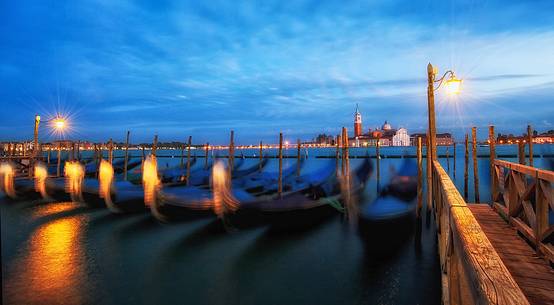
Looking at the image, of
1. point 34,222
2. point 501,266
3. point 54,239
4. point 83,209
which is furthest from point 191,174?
point 501,266

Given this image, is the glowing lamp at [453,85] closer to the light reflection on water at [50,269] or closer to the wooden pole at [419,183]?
the wooden pole at [419,183]

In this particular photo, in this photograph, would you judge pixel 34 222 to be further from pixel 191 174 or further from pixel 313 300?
pixel 313 300

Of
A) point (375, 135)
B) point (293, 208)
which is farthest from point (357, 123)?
point (293, 208)

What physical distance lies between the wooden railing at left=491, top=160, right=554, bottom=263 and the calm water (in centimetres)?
173

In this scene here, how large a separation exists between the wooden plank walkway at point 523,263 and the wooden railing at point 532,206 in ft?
0.28

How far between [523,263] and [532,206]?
81 centimetres

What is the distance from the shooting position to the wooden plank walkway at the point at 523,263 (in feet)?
6.58

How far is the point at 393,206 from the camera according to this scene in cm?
652

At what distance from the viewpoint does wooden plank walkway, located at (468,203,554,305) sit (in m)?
2.01

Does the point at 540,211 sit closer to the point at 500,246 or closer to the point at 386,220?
the point at 500,246

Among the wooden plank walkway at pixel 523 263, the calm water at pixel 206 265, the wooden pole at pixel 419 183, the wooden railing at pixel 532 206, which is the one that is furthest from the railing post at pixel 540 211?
the wooden pole at pixel 419 183

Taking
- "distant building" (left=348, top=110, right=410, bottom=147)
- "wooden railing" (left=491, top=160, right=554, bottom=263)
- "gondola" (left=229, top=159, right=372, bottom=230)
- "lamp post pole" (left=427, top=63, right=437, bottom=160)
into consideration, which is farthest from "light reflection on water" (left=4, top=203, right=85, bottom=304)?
"distant building" (left=348, top=110, right=410, bottom=147)

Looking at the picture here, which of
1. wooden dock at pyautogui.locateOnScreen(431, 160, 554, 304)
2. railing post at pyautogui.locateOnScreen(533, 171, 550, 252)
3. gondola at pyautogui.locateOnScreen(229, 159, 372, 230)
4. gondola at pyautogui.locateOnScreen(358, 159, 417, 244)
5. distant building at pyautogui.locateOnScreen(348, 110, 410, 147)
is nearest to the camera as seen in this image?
wooden dock at pyautogui.locateOnScreen(431, 160, 554, 304)

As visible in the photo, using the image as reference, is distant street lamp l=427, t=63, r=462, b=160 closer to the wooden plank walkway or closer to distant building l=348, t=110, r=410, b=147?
the wooden plank walkway
